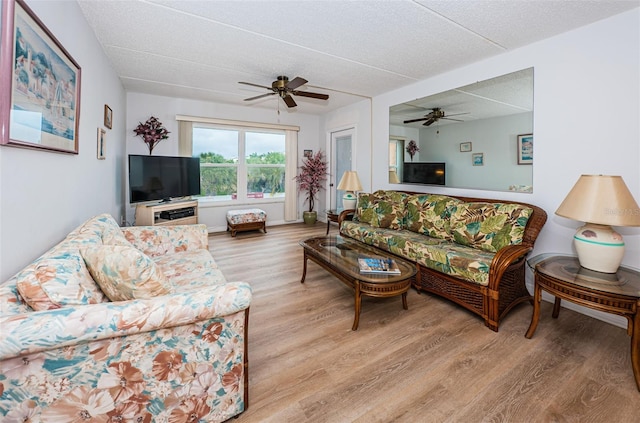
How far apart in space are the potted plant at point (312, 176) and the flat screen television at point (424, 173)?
237 cm

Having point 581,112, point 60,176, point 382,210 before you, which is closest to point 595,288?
point 581,112

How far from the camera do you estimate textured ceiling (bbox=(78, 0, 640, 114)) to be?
2.21 meters

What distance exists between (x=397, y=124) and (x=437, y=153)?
0.87m

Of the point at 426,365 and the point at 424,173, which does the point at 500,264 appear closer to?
the point at 426,365

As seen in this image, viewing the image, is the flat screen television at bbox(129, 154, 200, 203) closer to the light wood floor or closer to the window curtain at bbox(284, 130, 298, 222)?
the window curtain at bbox(284, 130, 298, 222)

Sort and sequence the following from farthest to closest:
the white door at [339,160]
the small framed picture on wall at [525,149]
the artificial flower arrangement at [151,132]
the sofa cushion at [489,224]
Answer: the white door at [339,160] < the artificial flower arrangement at [151,132] < the small framed picture on wall at [525,149] < the sofa cushion at [489,224]

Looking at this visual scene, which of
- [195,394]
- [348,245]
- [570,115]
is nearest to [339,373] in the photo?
[195,394]

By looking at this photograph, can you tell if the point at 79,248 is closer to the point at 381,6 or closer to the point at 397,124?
the point at 381,6

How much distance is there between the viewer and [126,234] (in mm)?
2553

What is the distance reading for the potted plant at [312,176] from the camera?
6277 mm

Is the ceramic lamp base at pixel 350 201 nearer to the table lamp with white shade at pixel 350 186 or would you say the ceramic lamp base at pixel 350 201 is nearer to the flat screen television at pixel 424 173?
the table lamp with white shade at pixel 350 186

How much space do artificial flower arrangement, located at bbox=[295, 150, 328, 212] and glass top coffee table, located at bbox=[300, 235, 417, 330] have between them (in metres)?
3.14

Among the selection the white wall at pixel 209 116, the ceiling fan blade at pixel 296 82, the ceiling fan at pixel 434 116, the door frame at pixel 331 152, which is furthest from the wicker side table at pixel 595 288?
the white wall at pixel 209 116

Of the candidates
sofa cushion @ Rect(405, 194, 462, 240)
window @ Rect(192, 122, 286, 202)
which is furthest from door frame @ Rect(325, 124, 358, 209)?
sofa cushion @ Rect(405, 194, 462, 240)
